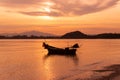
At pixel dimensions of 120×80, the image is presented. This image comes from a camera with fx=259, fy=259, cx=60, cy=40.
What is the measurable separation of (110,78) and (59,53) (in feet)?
113

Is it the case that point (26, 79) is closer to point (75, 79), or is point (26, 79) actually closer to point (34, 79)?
point (34, 79)

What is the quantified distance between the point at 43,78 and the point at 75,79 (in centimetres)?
346

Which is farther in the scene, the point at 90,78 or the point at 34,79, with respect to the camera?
the point at 34,79

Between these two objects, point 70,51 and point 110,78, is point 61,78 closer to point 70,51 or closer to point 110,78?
point 110,78

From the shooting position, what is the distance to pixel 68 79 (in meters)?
24.6

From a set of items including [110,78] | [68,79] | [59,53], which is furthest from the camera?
[59,53]

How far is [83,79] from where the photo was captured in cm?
2328

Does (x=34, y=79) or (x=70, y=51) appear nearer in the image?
(x=34, y=79)

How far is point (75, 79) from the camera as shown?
24.0 metres

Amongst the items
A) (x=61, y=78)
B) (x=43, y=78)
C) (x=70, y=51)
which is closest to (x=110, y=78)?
(x=61, y=78)

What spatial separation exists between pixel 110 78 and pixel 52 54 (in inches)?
1443

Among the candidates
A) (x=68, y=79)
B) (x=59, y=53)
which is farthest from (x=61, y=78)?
(x=59, y=53)

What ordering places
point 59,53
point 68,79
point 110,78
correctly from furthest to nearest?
point 59,53, point 68,79, point 110,78

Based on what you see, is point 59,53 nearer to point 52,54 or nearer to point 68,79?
point 52,54
